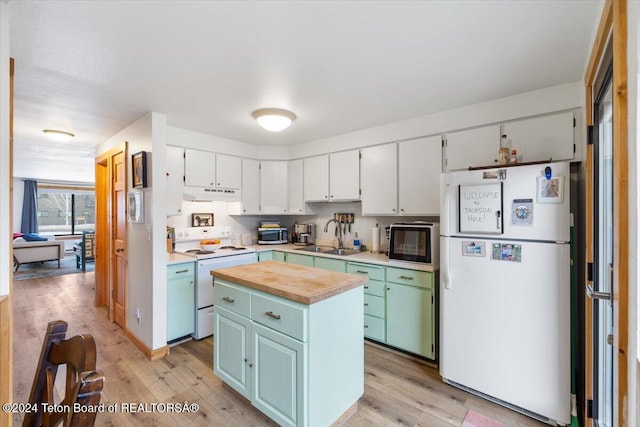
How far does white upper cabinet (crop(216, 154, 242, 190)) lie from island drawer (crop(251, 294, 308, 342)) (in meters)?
2.13

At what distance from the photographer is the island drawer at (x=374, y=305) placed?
9.25ft

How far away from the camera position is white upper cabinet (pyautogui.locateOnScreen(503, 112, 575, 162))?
84.2 inches

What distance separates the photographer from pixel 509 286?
1.96 metres

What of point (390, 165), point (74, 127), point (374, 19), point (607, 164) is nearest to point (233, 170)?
point (74, 127)

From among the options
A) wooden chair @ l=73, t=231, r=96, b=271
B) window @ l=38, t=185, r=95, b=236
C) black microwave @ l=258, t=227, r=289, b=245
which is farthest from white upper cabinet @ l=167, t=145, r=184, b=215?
window @ l=38, t=185, r=95, b=236

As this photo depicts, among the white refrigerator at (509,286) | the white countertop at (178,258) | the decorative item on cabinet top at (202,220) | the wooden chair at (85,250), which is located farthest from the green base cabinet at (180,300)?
the wooden chair at (85,250)

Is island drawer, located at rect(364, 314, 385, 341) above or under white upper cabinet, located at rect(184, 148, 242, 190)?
under

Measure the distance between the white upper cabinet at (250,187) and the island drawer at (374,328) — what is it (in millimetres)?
2054

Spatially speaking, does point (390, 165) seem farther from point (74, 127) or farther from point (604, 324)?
point (74, 127)

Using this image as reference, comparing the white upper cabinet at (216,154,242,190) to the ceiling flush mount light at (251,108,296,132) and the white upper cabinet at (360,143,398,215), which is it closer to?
the ceiling flush mount light at (251,108,296,132)

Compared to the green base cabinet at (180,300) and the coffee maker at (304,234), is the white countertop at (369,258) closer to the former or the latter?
the coffee maker at (304,234)

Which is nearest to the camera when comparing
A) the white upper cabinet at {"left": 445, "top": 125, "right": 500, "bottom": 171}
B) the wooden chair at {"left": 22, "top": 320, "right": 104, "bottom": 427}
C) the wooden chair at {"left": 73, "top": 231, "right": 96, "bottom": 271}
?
the wooden chair at {"left": 22, "top": 320, "right": 104, "bottom": 427}

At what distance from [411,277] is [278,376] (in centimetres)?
147

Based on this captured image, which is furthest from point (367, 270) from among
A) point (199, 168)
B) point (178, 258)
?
point (199, 168)
